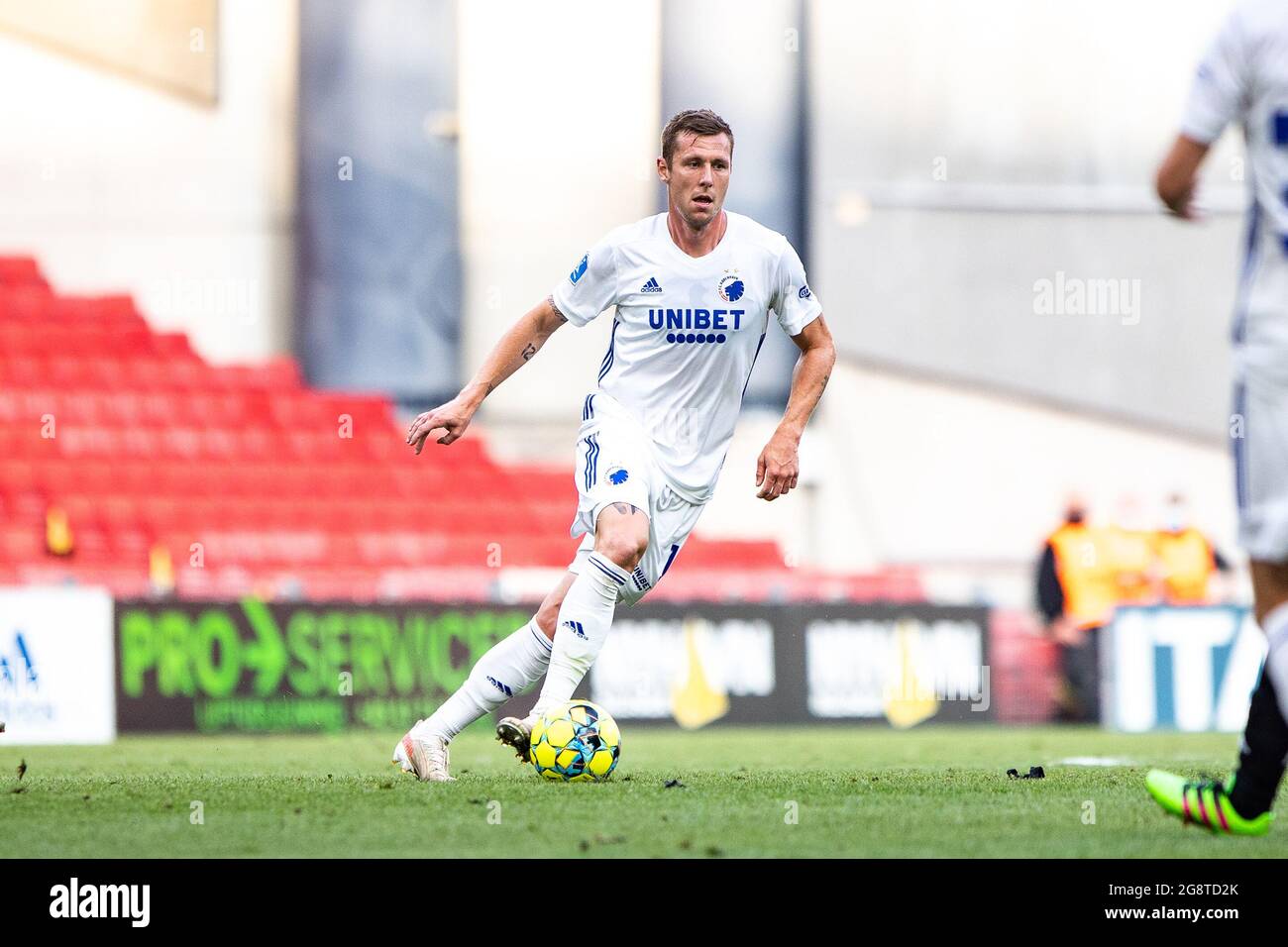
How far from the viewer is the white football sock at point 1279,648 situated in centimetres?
472

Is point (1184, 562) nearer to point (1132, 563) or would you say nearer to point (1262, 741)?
point (1132, 563)

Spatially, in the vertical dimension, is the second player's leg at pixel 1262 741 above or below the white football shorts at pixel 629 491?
below

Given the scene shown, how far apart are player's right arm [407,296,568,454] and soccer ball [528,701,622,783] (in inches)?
39.5

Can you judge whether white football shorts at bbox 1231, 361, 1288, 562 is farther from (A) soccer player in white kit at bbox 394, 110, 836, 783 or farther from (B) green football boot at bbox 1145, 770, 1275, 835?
(A) soccer player in white kit at bbox 394, 110, 836, 783

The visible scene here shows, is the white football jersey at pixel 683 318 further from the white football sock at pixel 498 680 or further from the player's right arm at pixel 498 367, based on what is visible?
the white football sock at pixel 498 680

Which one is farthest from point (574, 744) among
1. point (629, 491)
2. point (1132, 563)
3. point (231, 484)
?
point (231, 484)

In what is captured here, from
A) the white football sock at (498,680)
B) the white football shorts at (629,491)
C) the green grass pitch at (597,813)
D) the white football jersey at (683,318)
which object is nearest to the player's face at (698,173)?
the white football jersey at (683,318)

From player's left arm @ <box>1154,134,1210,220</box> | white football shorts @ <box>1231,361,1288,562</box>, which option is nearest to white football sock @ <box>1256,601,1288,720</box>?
white football shorts @ <box>1231,361,1288,562</box>

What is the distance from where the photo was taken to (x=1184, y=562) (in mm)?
17953

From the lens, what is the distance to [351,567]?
18203 millimetres

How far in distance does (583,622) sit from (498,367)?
35.9 inches

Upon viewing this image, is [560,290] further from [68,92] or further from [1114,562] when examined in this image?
[68,92]

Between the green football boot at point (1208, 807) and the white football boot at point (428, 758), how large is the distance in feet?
8.36
